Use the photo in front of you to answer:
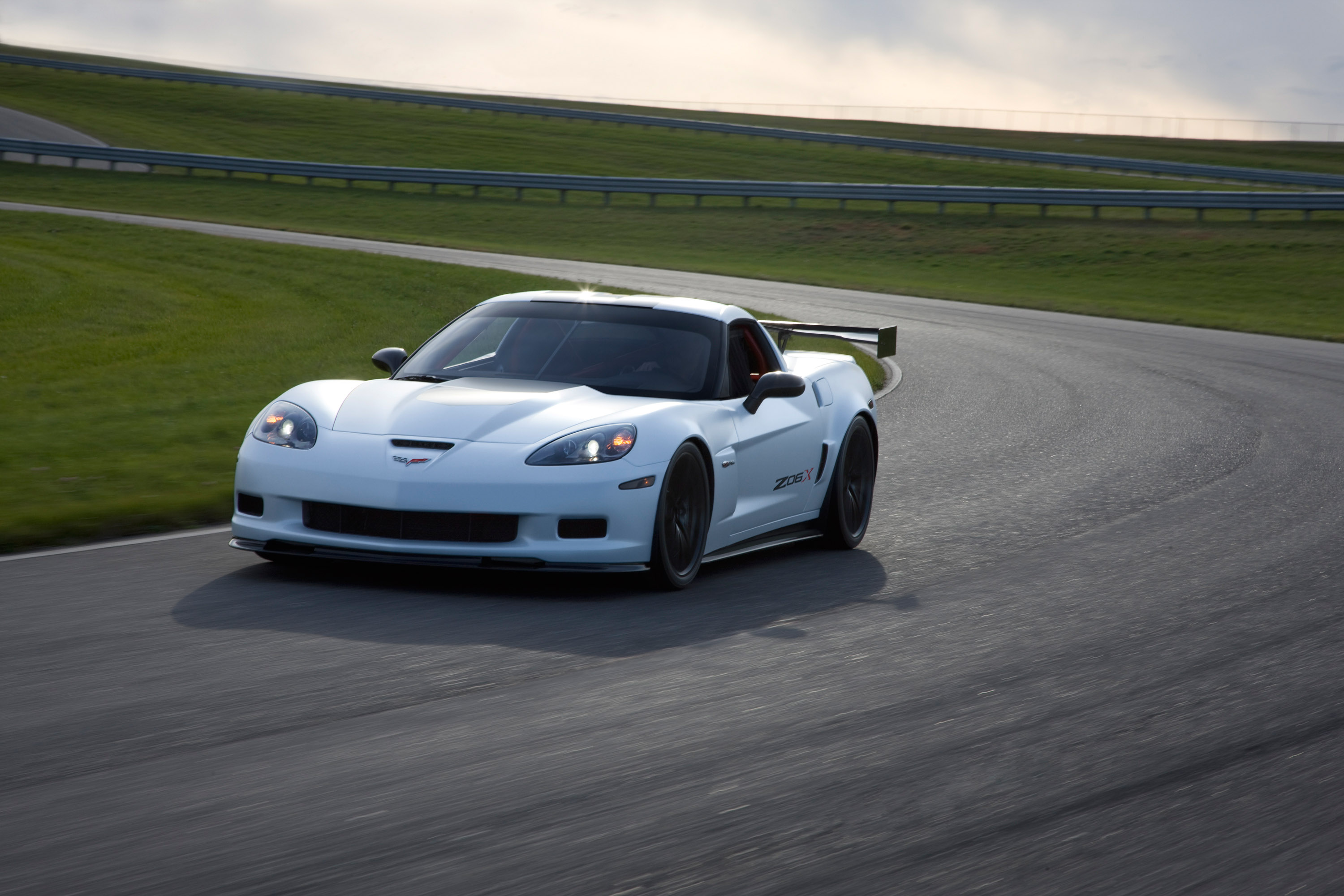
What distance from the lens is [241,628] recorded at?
5770mm

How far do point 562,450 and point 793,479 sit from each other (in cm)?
168

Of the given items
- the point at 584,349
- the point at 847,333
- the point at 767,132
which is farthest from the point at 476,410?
the point at 767,132

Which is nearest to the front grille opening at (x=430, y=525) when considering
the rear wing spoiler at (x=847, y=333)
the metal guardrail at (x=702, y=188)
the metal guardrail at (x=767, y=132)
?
the rear wing spoiler at (x=847, y=333)

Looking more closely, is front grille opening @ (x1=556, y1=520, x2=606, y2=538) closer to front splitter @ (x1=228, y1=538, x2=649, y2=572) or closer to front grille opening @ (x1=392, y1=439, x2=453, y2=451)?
front splitter @ (x1=228, y1=538, x2=649, y2=572)

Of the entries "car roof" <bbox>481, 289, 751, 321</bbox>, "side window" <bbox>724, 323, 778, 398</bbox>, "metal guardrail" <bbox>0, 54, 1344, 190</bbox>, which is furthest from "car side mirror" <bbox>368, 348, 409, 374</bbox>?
"metal guardrail" <bbox>0, 54, 1344, 190</bbox>

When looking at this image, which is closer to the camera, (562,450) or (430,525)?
(430,525)

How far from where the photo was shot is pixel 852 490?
8477mm

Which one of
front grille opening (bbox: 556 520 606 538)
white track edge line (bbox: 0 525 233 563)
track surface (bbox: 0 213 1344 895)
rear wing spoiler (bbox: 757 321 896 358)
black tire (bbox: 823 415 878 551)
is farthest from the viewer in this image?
rear wing spoiler (bbox: 757 321 896 358)

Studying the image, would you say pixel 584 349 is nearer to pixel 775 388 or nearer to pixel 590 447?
pixel 775 388

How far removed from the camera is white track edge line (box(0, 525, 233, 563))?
23.1 ft

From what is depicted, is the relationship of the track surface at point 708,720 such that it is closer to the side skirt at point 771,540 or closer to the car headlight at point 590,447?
the side skirt at point 771,540

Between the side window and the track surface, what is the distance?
2.84 feet

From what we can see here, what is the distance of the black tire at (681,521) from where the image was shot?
21.9ft

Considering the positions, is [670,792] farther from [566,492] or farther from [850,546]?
[850,546]
